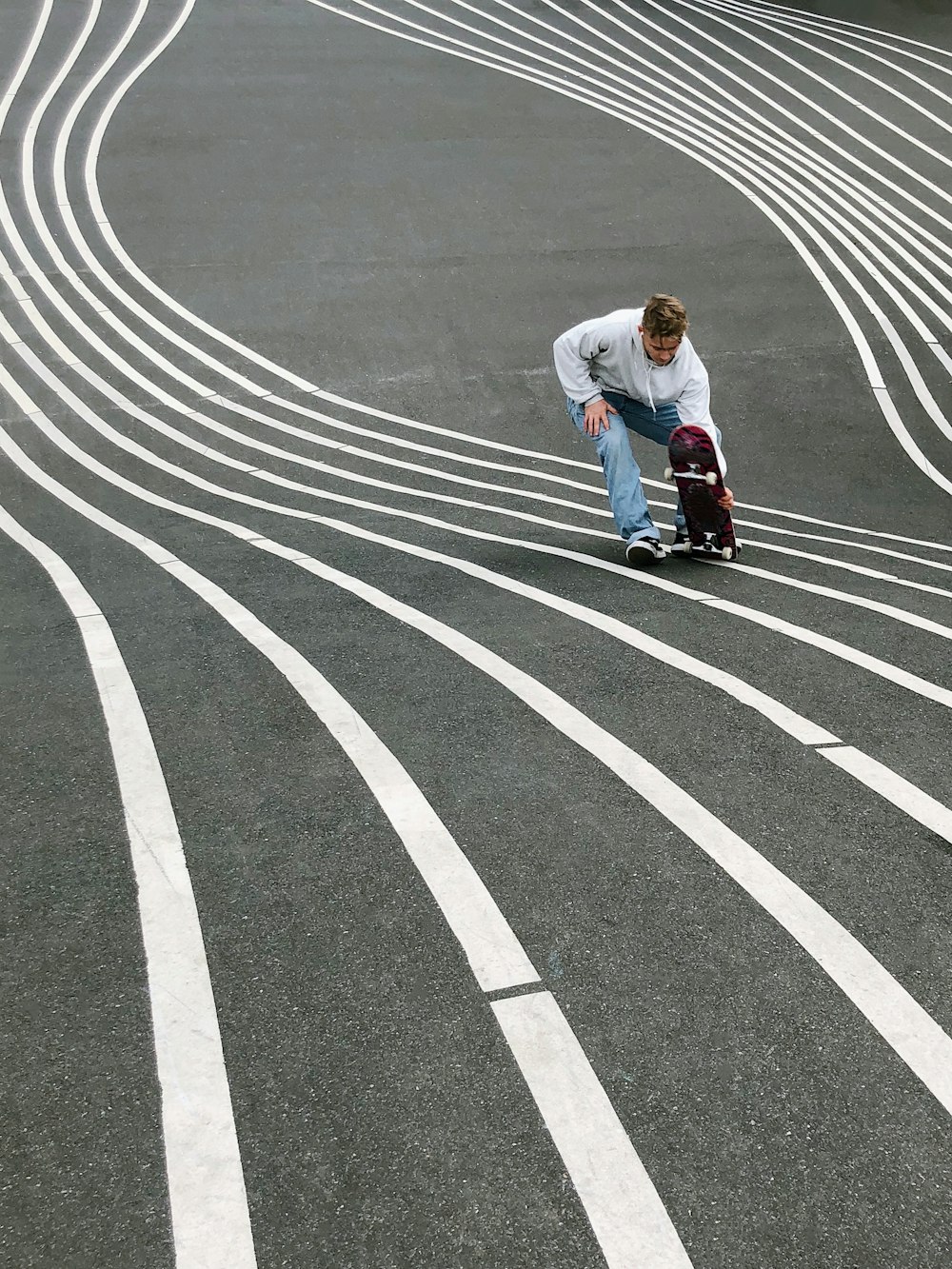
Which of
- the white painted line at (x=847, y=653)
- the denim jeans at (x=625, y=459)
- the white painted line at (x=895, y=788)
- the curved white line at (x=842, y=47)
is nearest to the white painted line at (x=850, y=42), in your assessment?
the curved white line at (x=842, y=47)

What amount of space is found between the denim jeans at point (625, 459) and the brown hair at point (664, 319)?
60 cm

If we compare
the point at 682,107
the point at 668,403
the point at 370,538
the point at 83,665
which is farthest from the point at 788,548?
the point at 682,107

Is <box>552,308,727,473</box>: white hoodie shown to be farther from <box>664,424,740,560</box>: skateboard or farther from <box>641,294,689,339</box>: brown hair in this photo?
<box>641,294,689,339</box>: brown hair

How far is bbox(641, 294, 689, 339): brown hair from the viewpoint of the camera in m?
6.72

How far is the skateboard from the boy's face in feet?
1.28

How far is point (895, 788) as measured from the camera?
399cm

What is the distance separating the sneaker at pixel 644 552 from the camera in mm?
7078

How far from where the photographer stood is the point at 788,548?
7953 millimetres

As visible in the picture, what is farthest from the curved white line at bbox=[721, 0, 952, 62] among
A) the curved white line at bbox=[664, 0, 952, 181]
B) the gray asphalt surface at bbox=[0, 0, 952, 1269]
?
the gray asphalt surface at bbox=[0, 0, 952, 1269]

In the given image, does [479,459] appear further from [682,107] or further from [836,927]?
[682,107]

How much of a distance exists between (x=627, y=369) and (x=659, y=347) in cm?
30

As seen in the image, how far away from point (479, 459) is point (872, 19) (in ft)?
55.4

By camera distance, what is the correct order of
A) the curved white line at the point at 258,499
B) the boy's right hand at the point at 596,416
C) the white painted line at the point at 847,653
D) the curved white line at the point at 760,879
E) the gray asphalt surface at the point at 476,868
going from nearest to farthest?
the gray asphalt surface at the point at 476,868 → the curved white line at the point at 760,879 → the white painted line at the point at 847,653 → the curved white line at the point at 258,499 → the boy's right hand at the point at 596,416

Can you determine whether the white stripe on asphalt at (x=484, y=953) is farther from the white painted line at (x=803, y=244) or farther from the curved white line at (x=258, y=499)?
the white painted line at (x=803, y=244)
